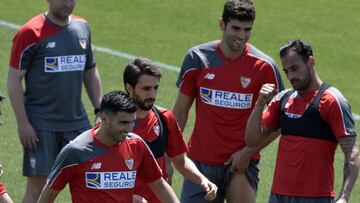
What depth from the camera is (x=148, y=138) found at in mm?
10516

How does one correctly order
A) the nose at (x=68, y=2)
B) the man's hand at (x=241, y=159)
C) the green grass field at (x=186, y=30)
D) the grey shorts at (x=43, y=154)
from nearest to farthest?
the man's hand at (x=241, y=159) < the nose at (x=68, y=2) < the grey shorts at (x=43, y=154) < the green grass field at (x=186, y=30)

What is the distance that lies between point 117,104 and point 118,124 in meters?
0.15

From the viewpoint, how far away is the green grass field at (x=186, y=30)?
727 inches

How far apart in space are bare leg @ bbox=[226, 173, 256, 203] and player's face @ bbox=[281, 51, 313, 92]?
1498mm

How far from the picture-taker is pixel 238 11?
11164mm

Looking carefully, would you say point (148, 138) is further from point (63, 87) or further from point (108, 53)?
point (108, 53)

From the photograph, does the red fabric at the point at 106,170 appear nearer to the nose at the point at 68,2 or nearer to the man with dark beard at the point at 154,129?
the man with dark beard at the point at 154,129

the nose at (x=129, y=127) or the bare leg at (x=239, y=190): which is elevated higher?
the nose at (x=129, y=127)

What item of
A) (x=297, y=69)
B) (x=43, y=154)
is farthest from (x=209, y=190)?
(x=43, y=154)

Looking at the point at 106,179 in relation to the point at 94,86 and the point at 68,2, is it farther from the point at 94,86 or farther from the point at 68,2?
the point at 94,86

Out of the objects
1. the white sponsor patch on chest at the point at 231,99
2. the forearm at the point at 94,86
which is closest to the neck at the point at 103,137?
the white sponsor patch on chest at the point at 231,99

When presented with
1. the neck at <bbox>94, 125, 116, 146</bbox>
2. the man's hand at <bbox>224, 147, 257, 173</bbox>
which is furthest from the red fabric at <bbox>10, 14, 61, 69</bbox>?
the neck at <bbox>94, 125, 116, 146</bbox>

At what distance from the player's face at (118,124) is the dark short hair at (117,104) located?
0.10 ft

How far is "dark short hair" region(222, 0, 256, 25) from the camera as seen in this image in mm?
11141
